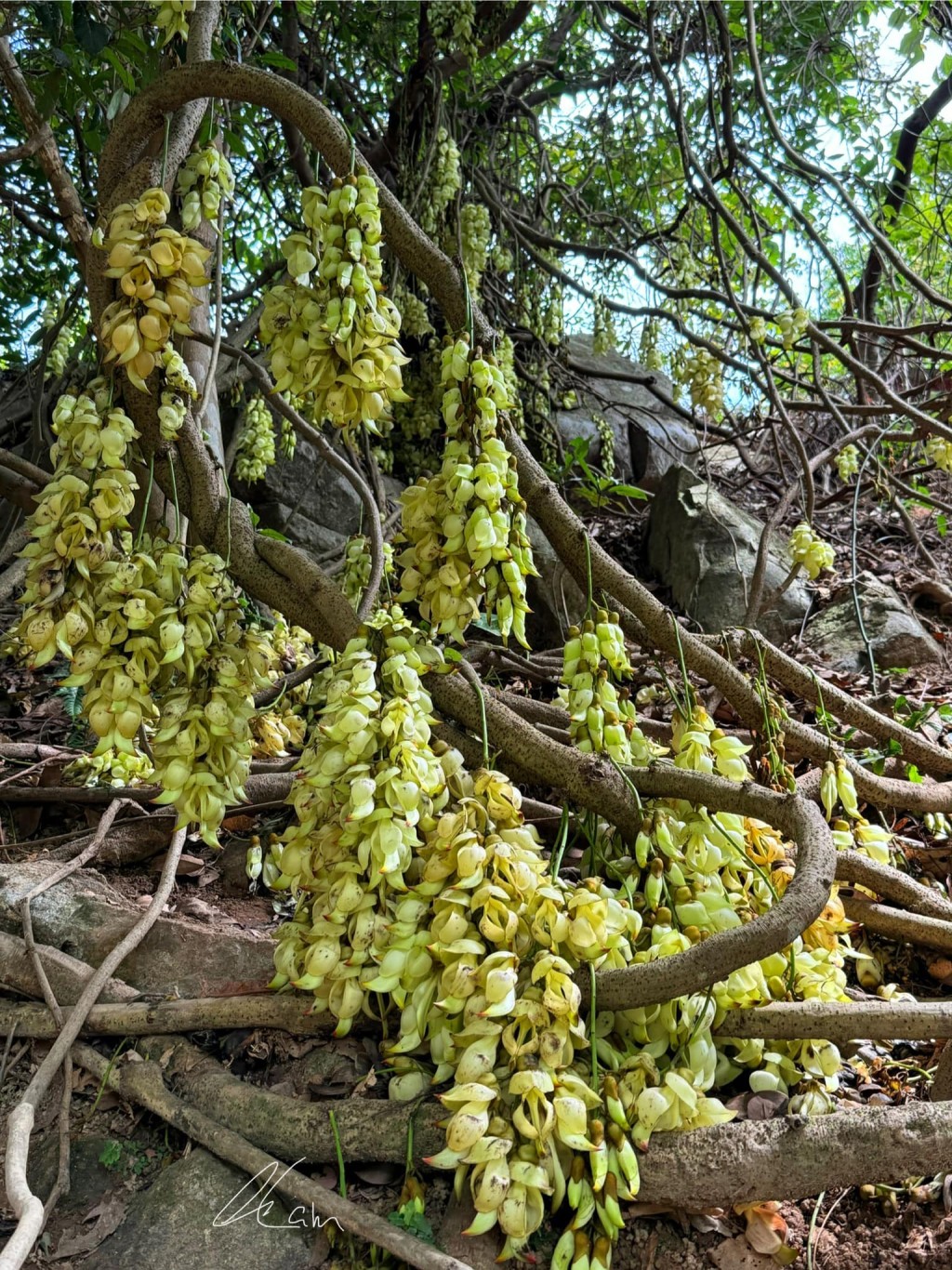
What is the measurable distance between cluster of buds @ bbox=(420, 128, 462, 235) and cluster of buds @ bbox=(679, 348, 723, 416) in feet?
4.41

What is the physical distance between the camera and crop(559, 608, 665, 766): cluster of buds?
70.7 inches

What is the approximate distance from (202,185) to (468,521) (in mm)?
866

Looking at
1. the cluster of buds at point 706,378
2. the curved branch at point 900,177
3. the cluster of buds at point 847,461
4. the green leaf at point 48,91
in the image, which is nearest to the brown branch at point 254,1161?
the green leaf at point 48,91

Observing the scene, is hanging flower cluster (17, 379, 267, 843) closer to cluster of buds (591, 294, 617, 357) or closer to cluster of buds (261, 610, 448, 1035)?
cluster of buds (261, 610, 448, 1035)

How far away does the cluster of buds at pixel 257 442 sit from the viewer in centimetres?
414

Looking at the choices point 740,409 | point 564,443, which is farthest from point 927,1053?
point 740,409

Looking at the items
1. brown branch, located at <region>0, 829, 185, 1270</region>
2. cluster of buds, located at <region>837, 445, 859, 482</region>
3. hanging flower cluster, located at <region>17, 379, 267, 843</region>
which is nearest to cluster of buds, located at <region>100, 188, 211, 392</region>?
hanging flower cluster, located at <region>17, 379, 267, 843</region>

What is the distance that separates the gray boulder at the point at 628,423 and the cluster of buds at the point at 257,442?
206cm

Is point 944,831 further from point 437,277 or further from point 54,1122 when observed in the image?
point 54,1122

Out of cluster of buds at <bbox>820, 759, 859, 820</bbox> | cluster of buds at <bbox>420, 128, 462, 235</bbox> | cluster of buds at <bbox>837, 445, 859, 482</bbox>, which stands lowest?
cluster of buds at <bbox>820, 759, 859, 820</bbox>

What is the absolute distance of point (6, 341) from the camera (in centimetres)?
498

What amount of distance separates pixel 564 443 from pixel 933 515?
8.15 feet

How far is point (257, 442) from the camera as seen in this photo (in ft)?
13.6

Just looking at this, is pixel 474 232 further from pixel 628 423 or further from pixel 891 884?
pixel 891 884
